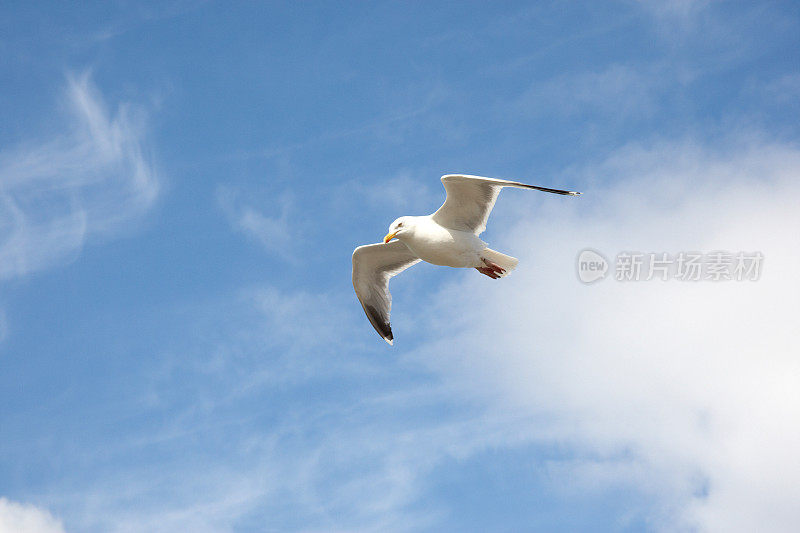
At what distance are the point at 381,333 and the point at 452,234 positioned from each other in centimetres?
298

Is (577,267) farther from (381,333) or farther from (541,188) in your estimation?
(381,333)

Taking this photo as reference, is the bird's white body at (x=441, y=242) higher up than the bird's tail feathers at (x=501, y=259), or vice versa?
the bird's white body at (x=441, y=242)

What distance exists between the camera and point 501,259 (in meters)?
13.7

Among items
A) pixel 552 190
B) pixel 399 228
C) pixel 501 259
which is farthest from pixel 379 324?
pixel 552 190

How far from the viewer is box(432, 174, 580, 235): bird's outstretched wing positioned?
12.7 metres

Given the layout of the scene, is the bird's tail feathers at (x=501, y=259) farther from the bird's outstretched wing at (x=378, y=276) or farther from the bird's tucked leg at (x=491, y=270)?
the bird's outstretched wing at (x=378, y=276)

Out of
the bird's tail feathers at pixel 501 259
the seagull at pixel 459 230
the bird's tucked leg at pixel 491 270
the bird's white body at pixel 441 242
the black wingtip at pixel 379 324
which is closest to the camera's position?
the seagull at pixel 459 230

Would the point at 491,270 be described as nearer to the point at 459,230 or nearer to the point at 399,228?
the point at 459,230

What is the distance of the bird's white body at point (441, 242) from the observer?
13.3 meters

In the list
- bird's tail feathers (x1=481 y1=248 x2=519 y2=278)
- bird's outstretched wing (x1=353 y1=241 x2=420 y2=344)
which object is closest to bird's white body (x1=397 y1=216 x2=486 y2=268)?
bird's tail feathers (x1=481 y1=248 x2=519 y2=278)

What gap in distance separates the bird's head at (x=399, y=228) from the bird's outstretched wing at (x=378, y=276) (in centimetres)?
120

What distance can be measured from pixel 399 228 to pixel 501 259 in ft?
5.77

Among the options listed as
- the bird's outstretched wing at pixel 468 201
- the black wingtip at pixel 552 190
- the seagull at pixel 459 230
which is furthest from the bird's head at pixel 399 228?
the black wingtip at pixel 552 190

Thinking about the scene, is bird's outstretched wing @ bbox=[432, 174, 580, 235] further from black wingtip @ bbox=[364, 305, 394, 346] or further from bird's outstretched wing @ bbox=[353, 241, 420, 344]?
black wingtip @ bbox=[364, 305, 394, 346]
